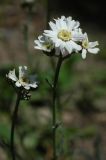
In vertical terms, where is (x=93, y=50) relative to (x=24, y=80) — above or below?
above

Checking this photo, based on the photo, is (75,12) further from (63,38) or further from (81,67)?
(63,38)

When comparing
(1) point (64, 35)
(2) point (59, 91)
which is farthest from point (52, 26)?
(2) point (59, 91)

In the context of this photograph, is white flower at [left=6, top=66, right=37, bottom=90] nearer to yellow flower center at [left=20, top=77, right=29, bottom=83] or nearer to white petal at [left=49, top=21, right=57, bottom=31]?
yellow flower center at [left=20, top=77, right=29, bottom=83]

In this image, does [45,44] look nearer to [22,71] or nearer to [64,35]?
[64,35]

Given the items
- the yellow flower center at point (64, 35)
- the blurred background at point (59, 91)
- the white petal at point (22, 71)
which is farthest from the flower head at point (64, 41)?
the blurred background at point (59, 91)

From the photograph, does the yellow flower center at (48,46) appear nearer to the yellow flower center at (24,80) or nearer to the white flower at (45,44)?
the white flower at (45,44)

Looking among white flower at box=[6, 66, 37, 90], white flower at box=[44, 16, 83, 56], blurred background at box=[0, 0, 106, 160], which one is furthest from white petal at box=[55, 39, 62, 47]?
blurred background at box=[0, 0, 106, 160]

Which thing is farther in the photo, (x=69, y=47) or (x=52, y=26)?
(x=52, y=26)
